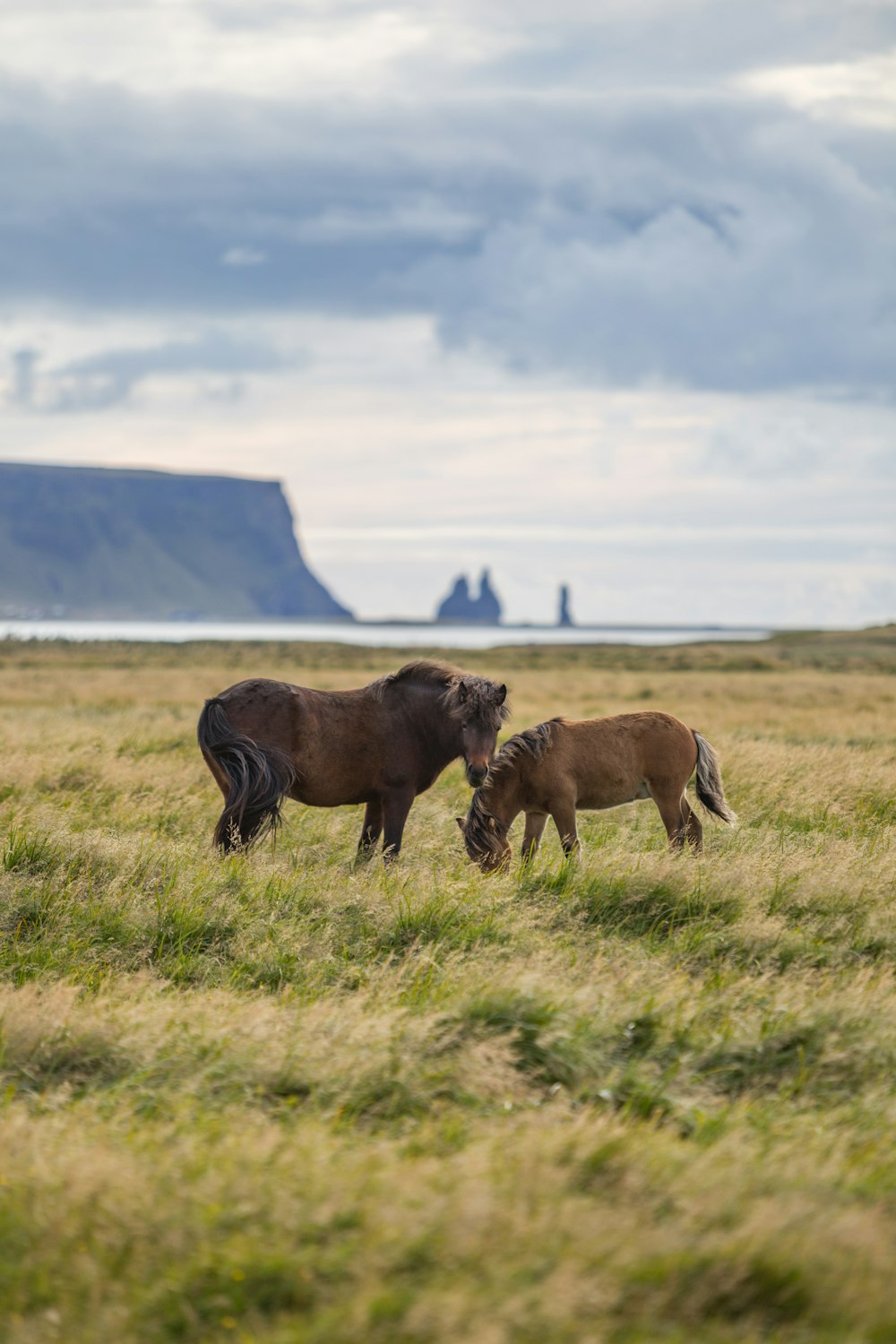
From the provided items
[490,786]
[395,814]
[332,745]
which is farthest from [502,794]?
[332,745]

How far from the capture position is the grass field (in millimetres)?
3430

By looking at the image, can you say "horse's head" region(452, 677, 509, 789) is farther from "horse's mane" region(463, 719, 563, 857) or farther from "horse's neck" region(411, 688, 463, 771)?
"horse's neck" region(411, 688, 463, 771)

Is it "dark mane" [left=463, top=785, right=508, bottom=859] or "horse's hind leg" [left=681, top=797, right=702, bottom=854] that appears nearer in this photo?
"dark mane" [left=463, top=785, right=508, bottom=859]

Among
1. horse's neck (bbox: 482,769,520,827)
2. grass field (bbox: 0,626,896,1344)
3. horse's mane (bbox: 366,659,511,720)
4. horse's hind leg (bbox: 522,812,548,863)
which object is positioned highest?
horse's mane (bbox: 366,659,511,720)

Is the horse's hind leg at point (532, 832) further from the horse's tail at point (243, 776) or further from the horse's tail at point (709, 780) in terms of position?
the horse's tail at point (243, 776)

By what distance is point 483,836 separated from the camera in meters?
8.65

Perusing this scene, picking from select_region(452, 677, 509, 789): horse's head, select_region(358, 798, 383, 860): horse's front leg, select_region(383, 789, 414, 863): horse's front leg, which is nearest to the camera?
select_region(452, 677, 509, 789): horse's head

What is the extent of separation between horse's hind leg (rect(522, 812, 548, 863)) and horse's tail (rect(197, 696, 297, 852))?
5.92 feet

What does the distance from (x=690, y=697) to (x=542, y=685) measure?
742 cm

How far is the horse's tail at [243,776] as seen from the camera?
8539mm

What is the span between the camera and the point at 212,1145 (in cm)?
424

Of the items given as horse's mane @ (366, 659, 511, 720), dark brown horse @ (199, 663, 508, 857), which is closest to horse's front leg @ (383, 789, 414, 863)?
dark brown horse @ (199, 663, 508, 857)

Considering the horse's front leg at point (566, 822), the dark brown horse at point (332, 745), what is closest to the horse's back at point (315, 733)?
the dark brown horse at point (332, 745)

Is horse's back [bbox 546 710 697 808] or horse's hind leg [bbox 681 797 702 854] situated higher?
horse's back [bbox 546 710 697 808]
